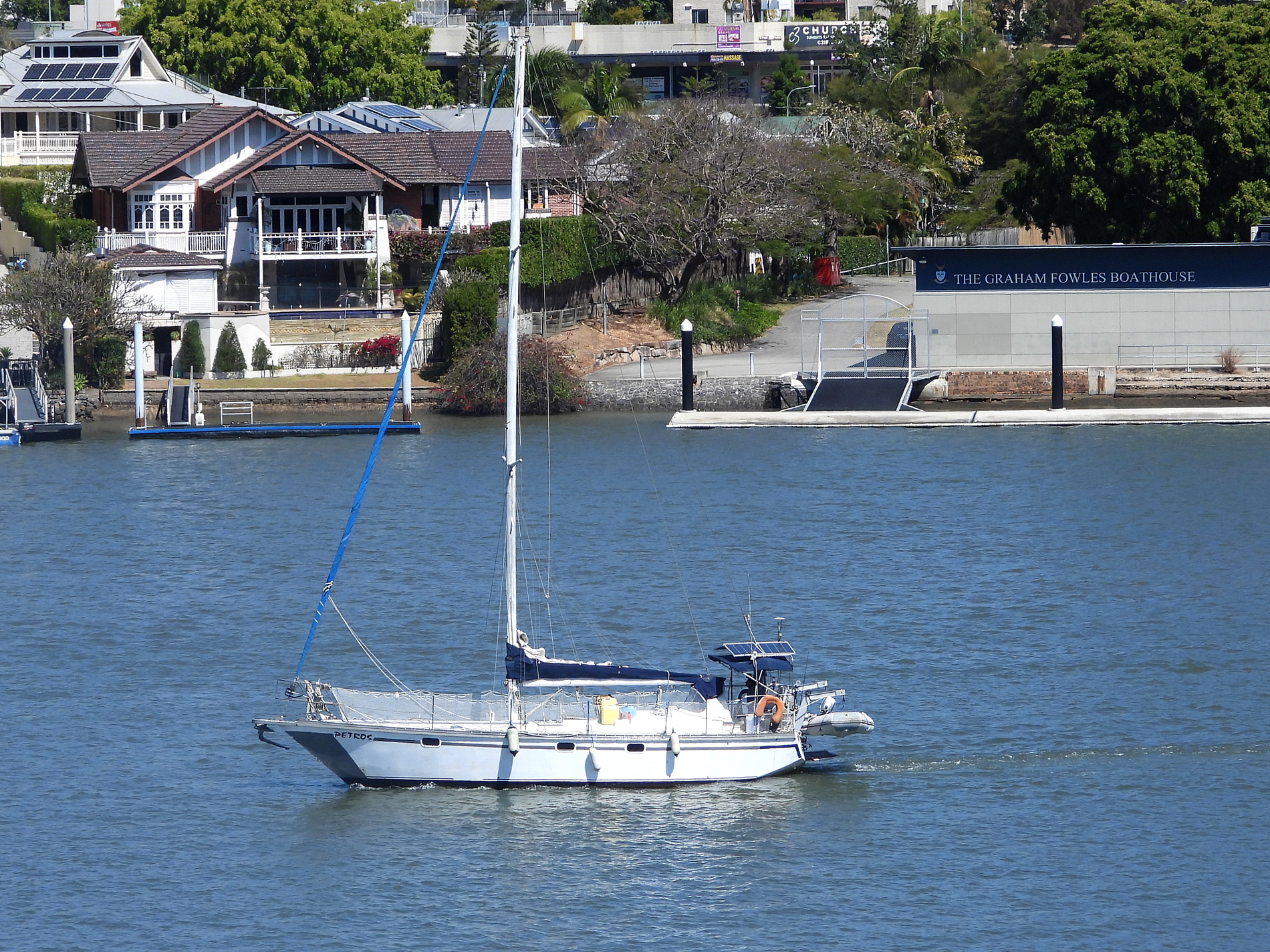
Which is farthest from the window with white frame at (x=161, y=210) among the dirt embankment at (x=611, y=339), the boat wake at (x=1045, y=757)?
the boat wake at (x=1045, y=757)

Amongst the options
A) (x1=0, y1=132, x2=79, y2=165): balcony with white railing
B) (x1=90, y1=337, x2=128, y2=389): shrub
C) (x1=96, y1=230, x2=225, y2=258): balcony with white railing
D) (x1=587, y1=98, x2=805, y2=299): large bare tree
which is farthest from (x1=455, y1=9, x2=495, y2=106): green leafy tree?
(x1=90, y1=337, x2=128, y2=389): shrub

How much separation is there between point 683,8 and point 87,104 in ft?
199

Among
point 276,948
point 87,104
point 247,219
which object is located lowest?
point 276,948

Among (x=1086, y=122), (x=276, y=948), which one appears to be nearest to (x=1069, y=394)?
(x=1086, y=122)

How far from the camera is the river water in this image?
24.3 m

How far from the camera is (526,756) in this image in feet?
89.1

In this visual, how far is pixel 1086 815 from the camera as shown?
2703 cm

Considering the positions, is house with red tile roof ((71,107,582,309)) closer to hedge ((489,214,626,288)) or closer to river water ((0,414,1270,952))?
hedge ((489,214,626,288))

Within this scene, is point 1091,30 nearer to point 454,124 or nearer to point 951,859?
point 454,124

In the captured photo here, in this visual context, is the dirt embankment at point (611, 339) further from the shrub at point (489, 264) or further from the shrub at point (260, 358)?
the shrub at point (260, 358)

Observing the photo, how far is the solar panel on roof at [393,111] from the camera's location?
90.6 meters

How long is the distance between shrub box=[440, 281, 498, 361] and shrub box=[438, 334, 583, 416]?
2.48ft

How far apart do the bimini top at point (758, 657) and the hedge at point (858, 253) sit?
55675mm

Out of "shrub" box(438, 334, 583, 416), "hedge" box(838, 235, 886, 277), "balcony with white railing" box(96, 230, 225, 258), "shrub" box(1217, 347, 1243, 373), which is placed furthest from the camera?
"hedge" box(838, 235, 886, 277)
